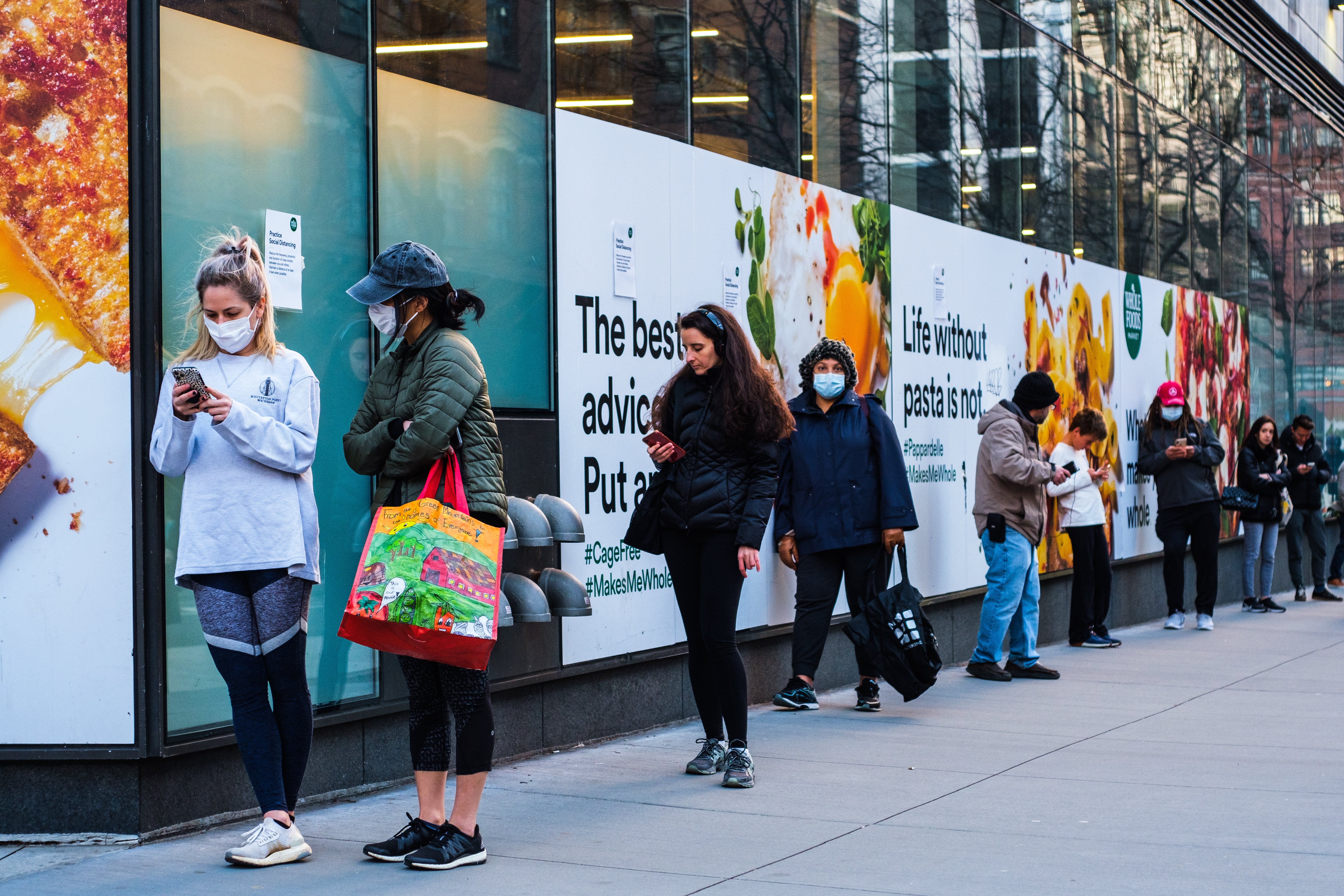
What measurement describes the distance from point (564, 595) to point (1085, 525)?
5974 mm

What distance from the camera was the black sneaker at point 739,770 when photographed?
20.5 feet

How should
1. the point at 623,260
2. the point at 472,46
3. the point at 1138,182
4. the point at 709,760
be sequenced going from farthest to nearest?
the point at 1138,182, the point at 623,260, the point at 472,46, the point at 709,760

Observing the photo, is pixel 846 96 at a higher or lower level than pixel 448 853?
higher

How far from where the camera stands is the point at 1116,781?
6492 mm

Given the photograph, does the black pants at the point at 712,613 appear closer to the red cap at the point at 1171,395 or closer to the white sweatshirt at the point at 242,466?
the white sweatshirt at the point at 242,466

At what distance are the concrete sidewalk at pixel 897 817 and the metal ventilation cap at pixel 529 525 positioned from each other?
0.98m

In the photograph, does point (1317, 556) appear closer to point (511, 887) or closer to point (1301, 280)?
point (1301, 280)

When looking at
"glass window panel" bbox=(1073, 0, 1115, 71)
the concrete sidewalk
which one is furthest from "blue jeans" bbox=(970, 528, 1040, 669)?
"glass window panel" bbox=(1073, 0, 1115, 71)

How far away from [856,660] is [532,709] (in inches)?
104

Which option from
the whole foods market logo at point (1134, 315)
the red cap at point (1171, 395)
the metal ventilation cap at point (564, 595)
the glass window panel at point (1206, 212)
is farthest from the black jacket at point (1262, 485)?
the metal ventilation cap at point (564, 595)

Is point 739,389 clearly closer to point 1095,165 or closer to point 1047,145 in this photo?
point 1047,145

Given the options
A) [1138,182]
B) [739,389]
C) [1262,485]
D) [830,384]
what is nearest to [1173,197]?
[1138,182]

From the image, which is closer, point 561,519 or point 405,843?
point 405,843

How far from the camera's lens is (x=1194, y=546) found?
13570 mm
